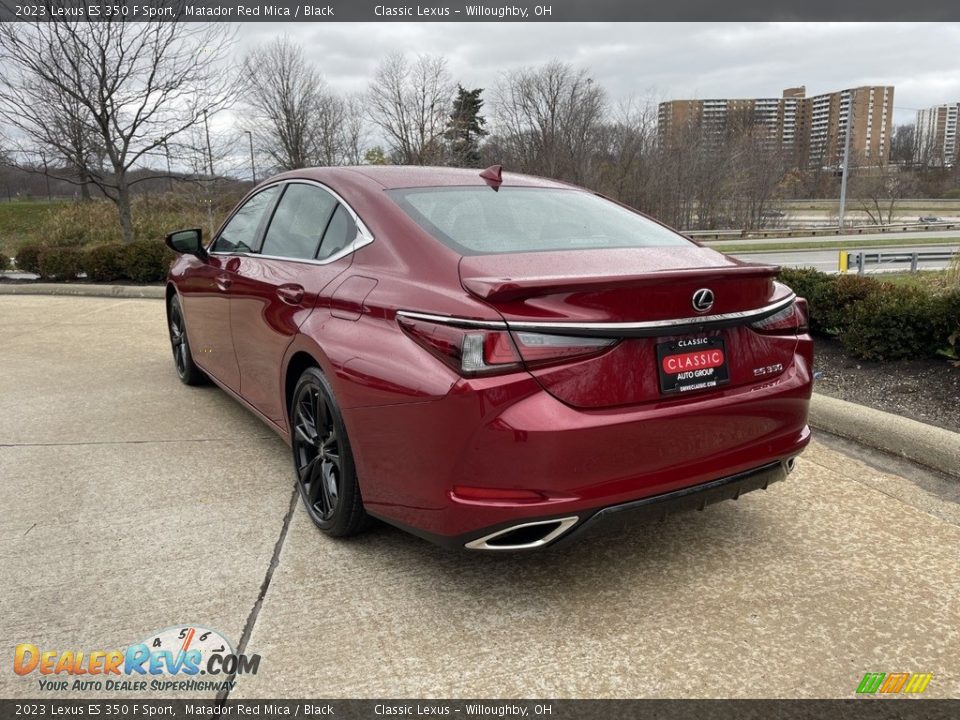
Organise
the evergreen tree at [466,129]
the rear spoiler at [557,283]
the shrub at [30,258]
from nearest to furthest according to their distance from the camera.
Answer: the rear spoiler at [557,283]
the shrub at [30,258]
the evergreen tree at [466,129]

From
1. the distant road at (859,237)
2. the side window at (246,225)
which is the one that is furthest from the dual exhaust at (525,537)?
the distant road at (859,237)

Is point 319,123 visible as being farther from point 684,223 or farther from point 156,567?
point 156,567

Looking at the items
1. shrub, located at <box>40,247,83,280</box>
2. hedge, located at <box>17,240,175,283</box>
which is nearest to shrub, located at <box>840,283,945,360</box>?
hedge, located at <box>17,240,175,283</box>

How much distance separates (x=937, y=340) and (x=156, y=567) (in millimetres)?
4948

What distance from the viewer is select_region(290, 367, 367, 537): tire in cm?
281

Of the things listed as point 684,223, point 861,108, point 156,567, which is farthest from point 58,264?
point 861,108

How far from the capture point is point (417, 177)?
333 cm

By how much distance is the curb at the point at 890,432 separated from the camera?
374 centimetres

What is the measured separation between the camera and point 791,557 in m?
2.87

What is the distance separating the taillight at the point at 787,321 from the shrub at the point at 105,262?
11444mm

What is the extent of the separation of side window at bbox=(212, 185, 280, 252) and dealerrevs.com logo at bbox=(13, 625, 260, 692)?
2.32 m

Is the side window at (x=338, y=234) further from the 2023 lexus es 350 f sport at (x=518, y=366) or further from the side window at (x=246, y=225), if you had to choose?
the side window at (x=246, y=225)

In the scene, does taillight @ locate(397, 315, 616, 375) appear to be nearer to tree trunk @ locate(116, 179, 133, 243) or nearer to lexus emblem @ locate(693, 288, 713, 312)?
lexus emblem @ locate(693, 288, 713, 312)

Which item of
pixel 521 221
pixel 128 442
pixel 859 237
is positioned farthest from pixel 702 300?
pixel 859 237
